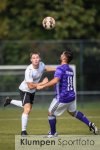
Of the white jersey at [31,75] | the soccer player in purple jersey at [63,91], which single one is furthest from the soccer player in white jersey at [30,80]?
the soccer player in purple jersey at [63,91]

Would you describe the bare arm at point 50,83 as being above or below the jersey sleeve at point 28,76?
below

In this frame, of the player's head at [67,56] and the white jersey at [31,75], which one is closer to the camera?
the player's head at [67,56]

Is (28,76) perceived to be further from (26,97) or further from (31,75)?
(26,97)

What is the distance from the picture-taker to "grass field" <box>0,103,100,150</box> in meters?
15.3

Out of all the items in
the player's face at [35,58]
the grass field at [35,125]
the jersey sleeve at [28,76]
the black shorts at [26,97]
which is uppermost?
the player's face at [35,58]

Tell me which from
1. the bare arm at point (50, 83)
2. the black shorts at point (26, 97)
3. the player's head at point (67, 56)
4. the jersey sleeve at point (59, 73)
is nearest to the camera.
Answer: the bare arm at point (50, 83)

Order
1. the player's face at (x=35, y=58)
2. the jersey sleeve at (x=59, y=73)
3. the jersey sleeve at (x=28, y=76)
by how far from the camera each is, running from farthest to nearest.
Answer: the jersey sleeve at (x=28, y=76)
the player's face at (x=35, y=58)
the jersey sleeve at (x=59, y=73)

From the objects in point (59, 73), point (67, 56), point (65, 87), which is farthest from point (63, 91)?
point (67, 56)

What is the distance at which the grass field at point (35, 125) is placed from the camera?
15281mm

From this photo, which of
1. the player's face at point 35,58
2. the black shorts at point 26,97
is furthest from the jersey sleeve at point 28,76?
the black shorts at point 26,97

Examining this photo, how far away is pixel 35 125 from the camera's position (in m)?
18.3

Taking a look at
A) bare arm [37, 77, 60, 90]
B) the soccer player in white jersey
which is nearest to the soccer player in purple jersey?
bare arm [37, 77, 60, 90]

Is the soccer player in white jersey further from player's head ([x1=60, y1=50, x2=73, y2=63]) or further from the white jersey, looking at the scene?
player's head ([x1=60, y1=50, x2=73, y2=63])

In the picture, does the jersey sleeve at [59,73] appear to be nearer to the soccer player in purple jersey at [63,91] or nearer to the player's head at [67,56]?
the soccer player in purple jersey at [63,91]
